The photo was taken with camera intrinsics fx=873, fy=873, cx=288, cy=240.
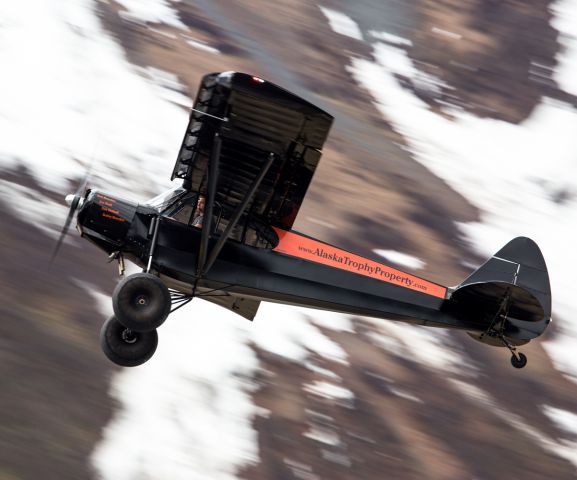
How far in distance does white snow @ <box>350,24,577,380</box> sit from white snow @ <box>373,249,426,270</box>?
226cm

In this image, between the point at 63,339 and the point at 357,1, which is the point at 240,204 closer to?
the point at 63,339

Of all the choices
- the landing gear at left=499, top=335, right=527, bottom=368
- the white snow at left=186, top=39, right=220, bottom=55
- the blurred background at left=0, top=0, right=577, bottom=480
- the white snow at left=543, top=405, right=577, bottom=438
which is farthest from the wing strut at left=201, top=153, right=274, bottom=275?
the white snow at left=186, top=39, right=220, bottom=55

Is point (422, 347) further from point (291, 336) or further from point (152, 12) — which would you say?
point (152, 12)

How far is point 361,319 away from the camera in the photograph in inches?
863

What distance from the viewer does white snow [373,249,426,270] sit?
23.3m

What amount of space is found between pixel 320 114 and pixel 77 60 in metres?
20.6

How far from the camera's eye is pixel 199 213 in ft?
35.0

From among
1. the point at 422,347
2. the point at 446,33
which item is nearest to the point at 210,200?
the point at 422,347

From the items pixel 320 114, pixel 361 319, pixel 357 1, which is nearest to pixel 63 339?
pixel 361 319

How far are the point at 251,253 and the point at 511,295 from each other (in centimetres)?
334

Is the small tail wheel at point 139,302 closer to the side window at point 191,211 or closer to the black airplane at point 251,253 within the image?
the black airplane at point 251,253

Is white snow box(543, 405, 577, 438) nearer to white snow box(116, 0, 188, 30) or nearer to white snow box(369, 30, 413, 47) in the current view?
white snow box(369, 30, 413, 47)

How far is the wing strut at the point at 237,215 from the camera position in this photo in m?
9.98

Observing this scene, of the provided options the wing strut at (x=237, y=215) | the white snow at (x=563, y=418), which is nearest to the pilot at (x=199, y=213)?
the wing strut at (x=237, y=215)
